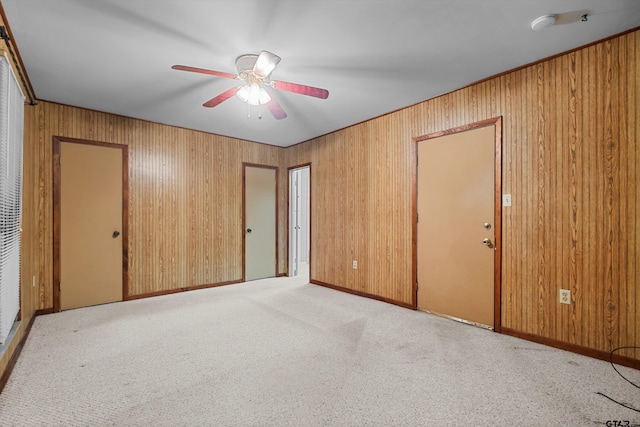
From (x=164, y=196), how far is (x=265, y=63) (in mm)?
3044

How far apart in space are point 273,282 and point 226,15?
4058 millimetres

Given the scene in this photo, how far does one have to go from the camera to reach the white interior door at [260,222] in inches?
205

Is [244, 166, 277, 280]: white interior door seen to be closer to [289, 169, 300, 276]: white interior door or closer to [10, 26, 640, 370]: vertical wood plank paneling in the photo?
[10, 26, 640, 370]: vertical wood plank paneling

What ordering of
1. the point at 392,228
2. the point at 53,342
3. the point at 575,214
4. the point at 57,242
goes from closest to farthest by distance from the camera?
the point at 575,214, the point at 53,342, the point at 57,242, the point at 392,228

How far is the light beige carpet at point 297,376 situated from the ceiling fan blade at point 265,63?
2.24m

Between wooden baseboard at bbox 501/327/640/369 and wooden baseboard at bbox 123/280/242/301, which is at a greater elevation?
wooden baseboard at bbox 501/327/640/369

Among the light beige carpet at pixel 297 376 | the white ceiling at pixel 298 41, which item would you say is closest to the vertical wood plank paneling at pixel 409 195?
Result: the white ceiling at pixel 298 41

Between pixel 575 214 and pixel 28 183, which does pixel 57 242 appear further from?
pixel 575 214

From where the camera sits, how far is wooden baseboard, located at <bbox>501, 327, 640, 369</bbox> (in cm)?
217

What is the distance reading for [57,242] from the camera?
350 centimetres

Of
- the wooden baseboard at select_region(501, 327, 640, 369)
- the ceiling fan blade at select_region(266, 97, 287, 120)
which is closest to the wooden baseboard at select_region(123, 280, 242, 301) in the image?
the ceiling fan blade at select_region(266, 97, 287, 120)

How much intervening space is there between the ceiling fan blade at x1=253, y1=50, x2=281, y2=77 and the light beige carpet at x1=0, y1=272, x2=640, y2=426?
2.24 meters

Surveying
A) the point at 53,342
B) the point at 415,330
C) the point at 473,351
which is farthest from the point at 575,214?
the point at 53,342

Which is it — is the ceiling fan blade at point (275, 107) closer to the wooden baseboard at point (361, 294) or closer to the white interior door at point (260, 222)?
the white interior door at point (260, 222)
